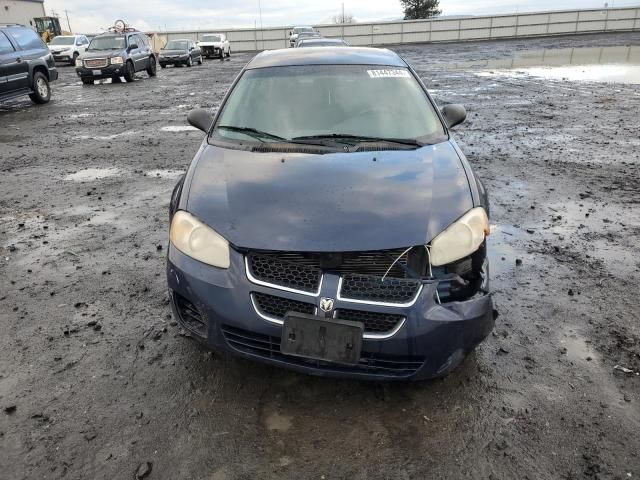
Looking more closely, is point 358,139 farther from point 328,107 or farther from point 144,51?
point 144,51

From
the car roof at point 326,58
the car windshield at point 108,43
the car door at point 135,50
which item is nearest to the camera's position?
the car roof at point 326,58

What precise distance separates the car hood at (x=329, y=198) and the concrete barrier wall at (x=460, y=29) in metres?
43.7

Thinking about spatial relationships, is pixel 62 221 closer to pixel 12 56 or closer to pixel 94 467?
pixel 94 467

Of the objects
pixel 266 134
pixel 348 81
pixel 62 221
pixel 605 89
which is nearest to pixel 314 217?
pixel 266 134

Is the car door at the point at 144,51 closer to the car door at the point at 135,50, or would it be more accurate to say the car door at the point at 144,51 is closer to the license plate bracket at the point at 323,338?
the car door at the point at 135,50

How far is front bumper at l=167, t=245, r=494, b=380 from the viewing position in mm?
2184

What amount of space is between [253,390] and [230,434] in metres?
0.31

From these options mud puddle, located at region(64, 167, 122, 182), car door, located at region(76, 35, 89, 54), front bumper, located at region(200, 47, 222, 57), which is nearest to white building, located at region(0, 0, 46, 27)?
car door, located at region(76, 35, 89, 54)

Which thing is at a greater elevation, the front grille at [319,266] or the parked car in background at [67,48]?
the parked car in background at [67,48]

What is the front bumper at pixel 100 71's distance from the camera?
1834 cm

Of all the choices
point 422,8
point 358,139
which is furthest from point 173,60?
point 422,8

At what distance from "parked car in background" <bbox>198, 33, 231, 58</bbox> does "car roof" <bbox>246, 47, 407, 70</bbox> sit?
33199 mm

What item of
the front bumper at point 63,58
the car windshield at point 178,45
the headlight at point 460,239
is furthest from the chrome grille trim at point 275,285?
the front bumper at point 63,58

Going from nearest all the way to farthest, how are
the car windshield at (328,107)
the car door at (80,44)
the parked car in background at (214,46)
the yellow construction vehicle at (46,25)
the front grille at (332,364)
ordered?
the front grille at (332,364) < the car windshield at (328,107) < the car door at (80,44) < the parked car in background at (214,46) < the yellow construction vehicle at (46,25)
